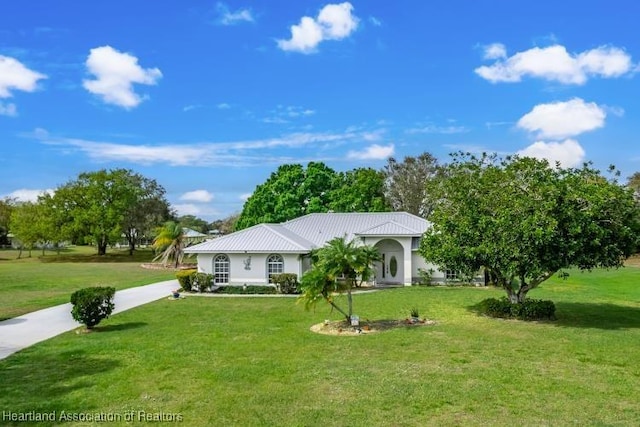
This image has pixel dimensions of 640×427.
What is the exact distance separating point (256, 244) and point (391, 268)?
345 inches

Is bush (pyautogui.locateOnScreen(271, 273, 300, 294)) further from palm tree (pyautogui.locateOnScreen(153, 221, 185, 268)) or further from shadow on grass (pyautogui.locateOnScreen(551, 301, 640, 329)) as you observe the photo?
palm tree (pyautogui.locateOnScreen(153, 221, 185, 268))

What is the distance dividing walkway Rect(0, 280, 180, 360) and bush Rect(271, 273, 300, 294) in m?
6.17

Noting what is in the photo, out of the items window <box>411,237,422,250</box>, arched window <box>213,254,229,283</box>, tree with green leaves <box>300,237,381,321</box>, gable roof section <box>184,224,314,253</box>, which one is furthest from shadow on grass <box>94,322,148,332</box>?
window <box>411,237,422,250</box>

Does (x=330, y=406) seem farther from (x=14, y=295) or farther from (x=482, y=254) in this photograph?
(x=14, y=295)

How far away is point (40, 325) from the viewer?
16938mm

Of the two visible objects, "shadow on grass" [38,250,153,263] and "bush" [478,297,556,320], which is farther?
"shadow on grass" [38,250,153,263]

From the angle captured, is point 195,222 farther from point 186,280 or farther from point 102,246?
point 186,280

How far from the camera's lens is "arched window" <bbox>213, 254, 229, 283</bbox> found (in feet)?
94.0

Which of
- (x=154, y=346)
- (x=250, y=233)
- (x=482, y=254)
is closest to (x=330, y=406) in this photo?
(x=154, y=346)

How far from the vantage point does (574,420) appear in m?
8.04

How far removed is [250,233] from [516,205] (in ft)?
57.8

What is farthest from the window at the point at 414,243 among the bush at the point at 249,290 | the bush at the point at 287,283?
the bush at the point at 249,290

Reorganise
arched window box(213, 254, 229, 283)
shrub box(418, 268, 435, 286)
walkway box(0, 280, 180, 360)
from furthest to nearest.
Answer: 1. shrub box(418, 268, 435, 286)
2. arched window box(213, 254, 229, 283)
3. walkway box(0, 280, 180, 360)

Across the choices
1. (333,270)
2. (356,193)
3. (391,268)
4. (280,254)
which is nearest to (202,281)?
(280,254)
